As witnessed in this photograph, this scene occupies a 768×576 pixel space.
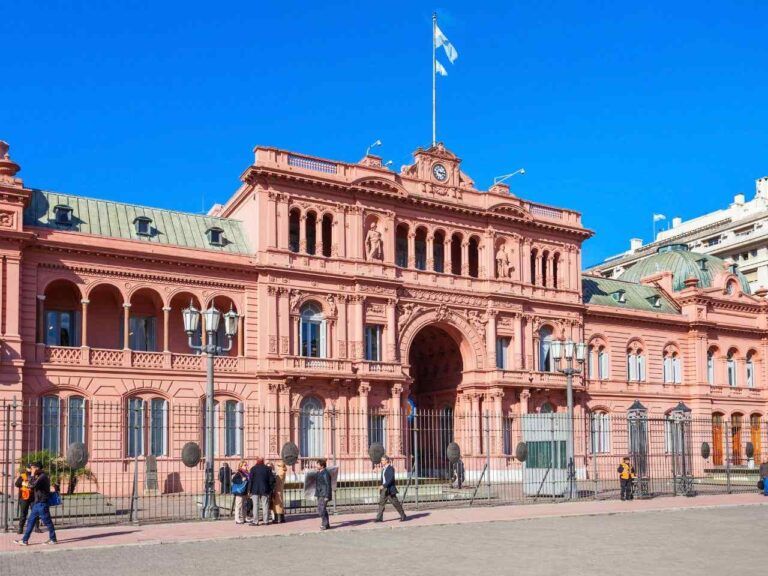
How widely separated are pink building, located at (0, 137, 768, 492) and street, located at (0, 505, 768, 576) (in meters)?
13.8

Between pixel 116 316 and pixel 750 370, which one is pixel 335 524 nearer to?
pixel 116 316

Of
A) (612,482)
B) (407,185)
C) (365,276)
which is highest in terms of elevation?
(407,185)

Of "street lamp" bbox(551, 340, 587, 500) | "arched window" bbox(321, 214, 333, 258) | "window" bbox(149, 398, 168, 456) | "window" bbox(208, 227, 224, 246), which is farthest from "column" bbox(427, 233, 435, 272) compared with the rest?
"window" bbox(149, 398, 168, 456)

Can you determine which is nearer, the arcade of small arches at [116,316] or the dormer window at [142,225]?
the arcade of small arches at [116,316]

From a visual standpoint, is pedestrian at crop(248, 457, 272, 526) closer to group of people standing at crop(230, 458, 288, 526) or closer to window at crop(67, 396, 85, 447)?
group of people standing at crop(230, 458, 288, 526)

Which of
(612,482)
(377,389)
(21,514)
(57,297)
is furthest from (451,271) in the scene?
(21,514)

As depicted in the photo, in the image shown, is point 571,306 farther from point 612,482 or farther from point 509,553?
point 509,553

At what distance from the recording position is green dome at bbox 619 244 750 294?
67188 millimetres

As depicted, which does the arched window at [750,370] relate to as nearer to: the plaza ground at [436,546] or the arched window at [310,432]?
the arched window at [310,432]

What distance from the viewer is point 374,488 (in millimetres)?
34906

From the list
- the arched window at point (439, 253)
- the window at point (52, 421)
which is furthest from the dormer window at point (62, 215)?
the arched window at point (439, 253)

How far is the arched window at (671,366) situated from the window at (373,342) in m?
23.9

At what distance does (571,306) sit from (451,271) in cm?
878

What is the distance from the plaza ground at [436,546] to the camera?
58.3 ft
